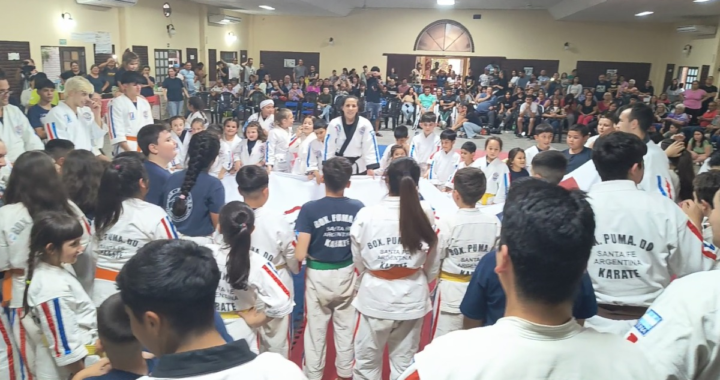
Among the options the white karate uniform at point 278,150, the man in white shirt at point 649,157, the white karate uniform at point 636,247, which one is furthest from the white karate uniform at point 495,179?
the white karate uniform at point 636,247

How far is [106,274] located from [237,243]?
0.86m

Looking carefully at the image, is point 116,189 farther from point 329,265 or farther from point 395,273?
point 395,273

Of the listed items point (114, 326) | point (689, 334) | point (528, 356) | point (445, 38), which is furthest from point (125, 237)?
point (445, 38)

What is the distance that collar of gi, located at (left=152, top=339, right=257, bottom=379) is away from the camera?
1.12m

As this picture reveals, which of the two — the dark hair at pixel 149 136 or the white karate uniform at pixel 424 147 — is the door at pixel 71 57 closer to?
the white karate uniform at pixel 424 147

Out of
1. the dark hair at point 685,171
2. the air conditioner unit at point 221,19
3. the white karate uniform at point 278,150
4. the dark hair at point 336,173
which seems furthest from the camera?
the air conditioner unit at point 221,19

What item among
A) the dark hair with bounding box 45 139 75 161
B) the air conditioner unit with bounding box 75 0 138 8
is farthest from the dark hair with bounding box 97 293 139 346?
the air conditioner unit with bounding box 75 0 138 8

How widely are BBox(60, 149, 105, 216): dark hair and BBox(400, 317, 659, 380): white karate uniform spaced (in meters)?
2.63

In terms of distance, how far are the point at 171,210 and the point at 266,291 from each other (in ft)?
3.98

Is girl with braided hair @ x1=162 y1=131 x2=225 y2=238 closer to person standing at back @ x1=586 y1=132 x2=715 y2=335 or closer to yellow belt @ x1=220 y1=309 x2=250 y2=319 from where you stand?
yellow belt @ x1=220 y1=309 x2=250 y2=319

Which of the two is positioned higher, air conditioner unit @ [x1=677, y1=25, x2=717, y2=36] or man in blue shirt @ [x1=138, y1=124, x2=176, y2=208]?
air conditioner unit @ [x1=677, y1=25, x2=717, y2=36]

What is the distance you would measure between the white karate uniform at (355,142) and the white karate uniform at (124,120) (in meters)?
2.14

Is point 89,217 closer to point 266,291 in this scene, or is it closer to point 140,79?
point 266,291

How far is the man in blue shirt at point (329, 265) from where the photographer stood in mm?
3018
